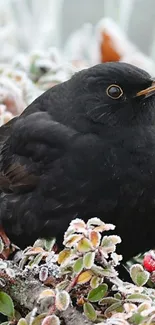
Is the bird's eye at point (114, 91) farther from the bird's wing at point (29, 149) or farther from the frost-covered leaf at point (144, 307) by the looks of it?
the frost-covered leaf at point (144, 307)

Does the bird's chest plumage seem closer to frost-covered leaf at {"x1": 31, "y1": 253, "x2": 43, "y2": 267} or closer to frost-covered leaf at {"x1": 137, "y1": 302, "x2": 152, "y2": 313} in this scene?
frost-covered leaf at {"x1": 31, "y1": 253, "x2": 43, "y2": 267}

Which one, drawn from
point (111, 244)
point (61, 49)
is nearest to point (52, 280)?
point (111, 244)

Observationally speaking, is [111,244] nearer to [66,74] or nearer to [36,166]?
[36,166]

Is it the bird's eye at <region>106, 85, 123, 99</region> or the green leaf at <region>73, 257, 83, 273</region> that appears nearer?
the green leaf at <region>73, 257, 83, 273</region>

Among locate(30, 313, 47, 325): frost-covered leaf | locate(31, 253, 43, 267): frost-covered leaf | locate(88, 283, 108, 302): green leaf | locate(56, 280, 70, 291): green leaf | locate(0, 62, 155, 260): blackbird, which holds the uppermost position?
locate(0, 62, 155, 260): blackbird

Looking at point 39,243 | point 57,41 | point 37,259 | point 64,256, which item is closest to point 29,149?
point 39,243

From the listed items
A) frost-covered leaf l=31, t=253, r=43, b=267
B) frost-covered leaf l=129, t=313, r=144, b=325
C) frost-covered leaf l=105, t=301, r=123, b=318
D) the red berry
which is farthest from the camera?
the red berry

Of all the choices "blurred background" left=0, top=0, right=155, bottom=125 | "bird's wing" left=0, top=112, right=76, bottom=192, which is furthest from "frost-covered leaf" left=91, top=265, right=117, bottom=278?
"blurred background" left=0, top=0, right=155, bottom=125

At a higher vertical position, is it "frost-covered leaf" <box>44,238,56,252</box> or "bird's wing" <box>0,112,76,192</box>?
"bird's wing" <box>0,112,76,192</box>
